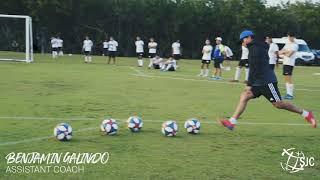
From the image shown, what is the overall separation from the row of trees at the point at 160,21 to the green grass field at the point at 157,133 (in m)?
40.8

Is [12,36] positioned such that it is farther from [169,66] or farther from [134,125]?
[134,125]

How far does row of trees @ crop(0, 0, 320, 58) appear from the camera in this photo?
59312 mm

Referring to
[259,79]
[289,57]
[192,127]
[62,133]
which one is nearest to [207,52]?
[289,57]

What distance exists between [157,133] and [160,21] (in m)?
53.3

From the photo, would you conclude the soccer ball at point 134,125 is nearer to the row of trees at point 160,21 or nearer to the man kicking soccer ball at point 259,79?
the man kicking soccer ball at point 259,79

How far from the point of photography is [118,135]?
34.9 ft

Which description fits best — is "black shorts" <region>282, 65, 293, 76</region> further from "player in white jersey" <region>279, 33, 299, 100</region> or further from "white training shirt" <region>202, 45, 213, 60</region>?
"white training shirt" <region>202, 45, 213, 60</region>

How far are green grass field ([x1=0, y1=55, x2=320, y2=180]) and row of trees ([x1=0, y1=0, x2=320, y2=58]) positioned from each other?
4081 cm

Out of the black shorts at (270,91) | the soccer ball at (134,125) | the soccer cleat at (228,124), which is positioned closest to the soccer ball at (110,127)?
the soccer ball at (134,125)

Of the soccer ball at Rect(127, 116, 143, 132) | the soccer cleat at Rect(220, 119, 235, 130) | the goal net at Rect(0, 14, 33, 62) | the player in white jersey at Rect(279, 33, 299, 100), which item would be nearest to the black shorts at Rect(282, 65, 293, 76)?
the player in white jersey at Rect(279, 33, 299, 100)

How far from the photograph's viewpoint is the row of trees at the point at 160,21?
59.3 m

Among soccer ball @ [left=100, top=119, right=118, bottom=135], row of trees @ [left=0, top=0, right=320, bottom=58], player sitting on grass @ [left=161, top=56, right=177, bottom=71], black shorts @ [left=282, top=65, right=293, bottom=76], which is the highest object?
row of trees @ [left=0, top=0, right=320, bottom=58]

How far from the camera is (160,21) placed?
63.5 m

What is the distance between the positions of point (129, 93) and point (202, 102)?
2.96 metres
